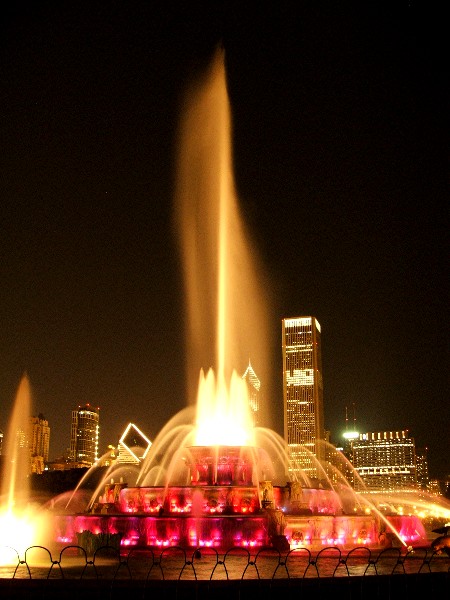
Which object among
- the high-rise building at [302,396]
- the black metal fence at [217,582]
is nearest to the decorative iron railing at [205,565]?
the black metal fence at [217,582]

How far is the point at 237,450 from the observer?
1219 inches

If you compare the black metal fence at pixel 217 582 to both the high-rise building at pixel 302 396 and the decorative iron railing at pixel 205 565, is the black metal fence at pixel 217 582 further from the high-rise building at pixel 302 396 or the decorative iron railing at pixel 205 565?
the high-rise building at pixel 302 396

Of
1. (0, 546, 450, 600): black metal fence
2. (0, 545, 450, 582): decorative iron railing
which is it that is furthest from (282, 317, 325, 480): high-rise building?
(0, 546, 450, 600): black metal fence

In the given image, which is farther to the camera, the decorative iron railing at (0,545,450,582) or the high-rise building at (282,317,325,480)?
the high-rise building at (282,317,325,480)

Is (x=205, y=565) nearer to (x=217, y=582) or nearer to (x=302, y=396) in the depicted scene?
(x=217, y=582)

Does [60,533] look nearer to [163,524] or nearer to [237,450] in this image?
[163,524]

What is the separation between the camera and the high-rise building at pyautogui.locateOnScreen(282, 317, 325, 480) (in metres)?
184

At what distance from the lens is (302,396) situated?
625 feet

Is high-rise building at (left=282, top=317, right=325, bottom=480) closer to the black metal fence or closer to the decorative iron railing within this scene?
the decorative iron railing

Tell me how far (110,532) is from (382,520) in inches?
377

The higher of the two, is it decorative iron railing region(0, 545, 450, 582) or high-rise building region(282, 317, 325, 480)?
high-rise building region(282, 317, 325, 480)

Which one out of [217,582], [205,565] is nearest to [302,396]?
[205,565]

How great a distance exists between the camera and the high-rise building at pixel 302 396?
605 ft

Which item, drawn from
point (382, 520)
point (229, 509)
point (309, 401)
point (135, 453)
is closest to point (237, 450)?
point (229, 509)
